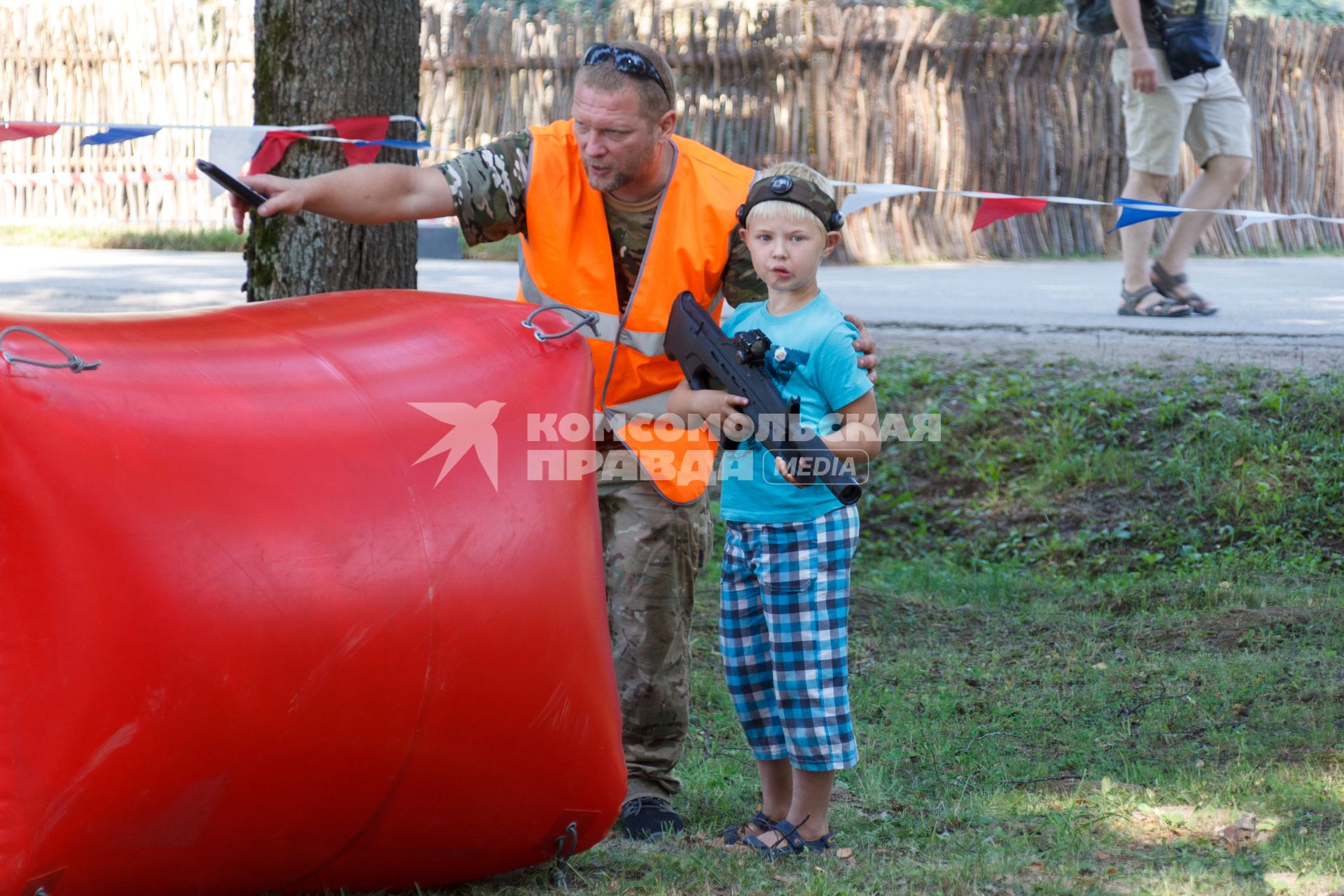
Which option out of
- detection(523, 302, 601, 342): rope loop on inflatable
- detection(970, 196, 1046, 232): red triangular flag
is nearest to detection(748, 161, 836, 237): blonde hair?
detection(523, 302, 601, 342): rope loop on inflatable

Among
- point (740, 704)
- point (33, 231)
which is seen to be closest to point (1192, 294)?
point (740, 704)

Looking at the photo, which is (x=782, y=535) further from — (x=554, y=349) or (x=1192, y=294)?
(x=1192, y=294)

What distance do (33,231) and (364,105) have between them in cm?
1054

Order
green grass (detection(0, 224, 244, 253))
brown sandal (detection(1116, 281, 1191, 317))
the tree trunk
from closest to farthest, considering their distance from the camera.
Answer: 1. the tree trunk
2. brown sandal (detection(1116, 281, 1191, 317))
3. green grass (detection(0, 224, 244, 253))

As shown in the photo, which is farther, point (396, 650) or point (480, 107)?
point (480, 107)

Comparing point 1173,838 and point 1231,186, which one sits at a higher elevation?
point 1231,186

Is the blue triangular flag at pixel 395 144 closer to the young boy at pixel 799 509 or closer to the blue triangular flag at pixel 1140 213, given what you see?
the young boy at pixel 799 509

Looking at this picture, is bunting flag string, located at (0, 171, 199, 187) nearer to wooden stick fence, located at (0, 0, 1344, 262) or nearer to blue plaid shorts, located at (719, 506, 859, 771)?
wooden stick fence, located at (0, 0, 1344, 262)

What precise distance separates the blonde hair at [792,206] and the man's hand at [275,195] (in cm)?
100

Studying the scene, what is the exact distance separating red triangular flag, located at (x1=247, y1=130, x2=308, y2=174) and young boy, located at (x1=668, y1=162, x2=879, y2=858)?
6.38 ft

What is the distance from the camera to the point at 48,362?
244cm

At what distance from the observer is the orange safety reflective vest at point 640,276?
339 cm

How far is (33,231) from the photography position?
1385 centimetres

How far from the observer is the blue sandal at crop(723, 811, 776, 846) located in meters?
3.23
